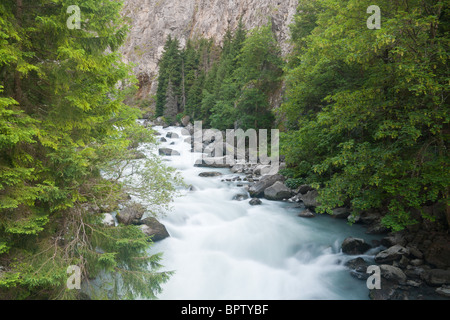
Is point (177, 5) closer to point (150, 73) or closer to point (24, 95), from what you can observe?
point (150, 73)

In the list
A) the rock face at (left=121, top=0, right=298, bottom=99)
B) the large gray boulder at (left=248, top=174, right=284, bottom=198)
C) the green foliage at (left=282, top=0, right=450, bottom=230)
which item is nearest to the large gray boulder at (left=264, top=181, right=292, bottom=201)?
the large gray boulder at (left=248, top=174, right=284, bottom=198)

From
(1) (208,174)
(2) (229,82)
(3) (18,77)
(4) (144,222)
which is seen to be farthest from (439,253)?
(2) (229,82)

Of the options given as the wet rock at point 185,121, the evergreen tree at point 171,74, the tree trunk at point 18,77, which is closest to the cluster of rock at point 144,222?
the tree trunk at point 18,77

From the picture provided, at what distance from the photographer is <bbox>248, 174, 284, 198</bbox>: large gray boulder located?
15.1 m

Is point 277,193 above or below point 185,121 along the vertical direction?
below

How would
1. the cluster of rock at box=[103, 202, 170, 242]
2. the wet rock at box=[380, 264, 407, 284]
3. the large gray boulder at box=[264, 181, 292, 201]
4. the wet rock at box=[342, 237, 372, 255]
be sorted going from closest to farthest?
the wet rock at box=[380, 264, 407, 284], the wet rock at box=[342, 237, 372, 255], the cluster of rock at box=[103, 202, 170, 242], the large gray boulder at box=[264, 181, 292, 201]

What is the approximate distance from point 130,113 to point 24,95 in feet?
6.86

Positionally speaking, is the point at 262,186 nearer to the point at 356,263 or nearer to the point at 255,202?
the point at 255,202

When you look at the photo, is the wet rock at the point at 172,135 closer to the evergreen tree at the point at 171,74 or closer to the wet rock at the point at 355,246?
the evergreen tree at the point at 171,74

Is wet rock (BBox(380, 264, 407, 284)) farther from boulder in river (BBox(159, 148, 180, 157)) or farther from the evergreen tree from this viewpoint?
the evergreen tree

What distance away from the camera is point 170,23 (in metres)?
64.5

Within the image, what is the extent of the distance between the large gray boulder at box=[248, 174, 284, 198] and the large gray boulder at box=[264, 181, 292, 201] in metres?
0.39

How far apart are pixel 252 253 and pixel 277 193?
213 inches
